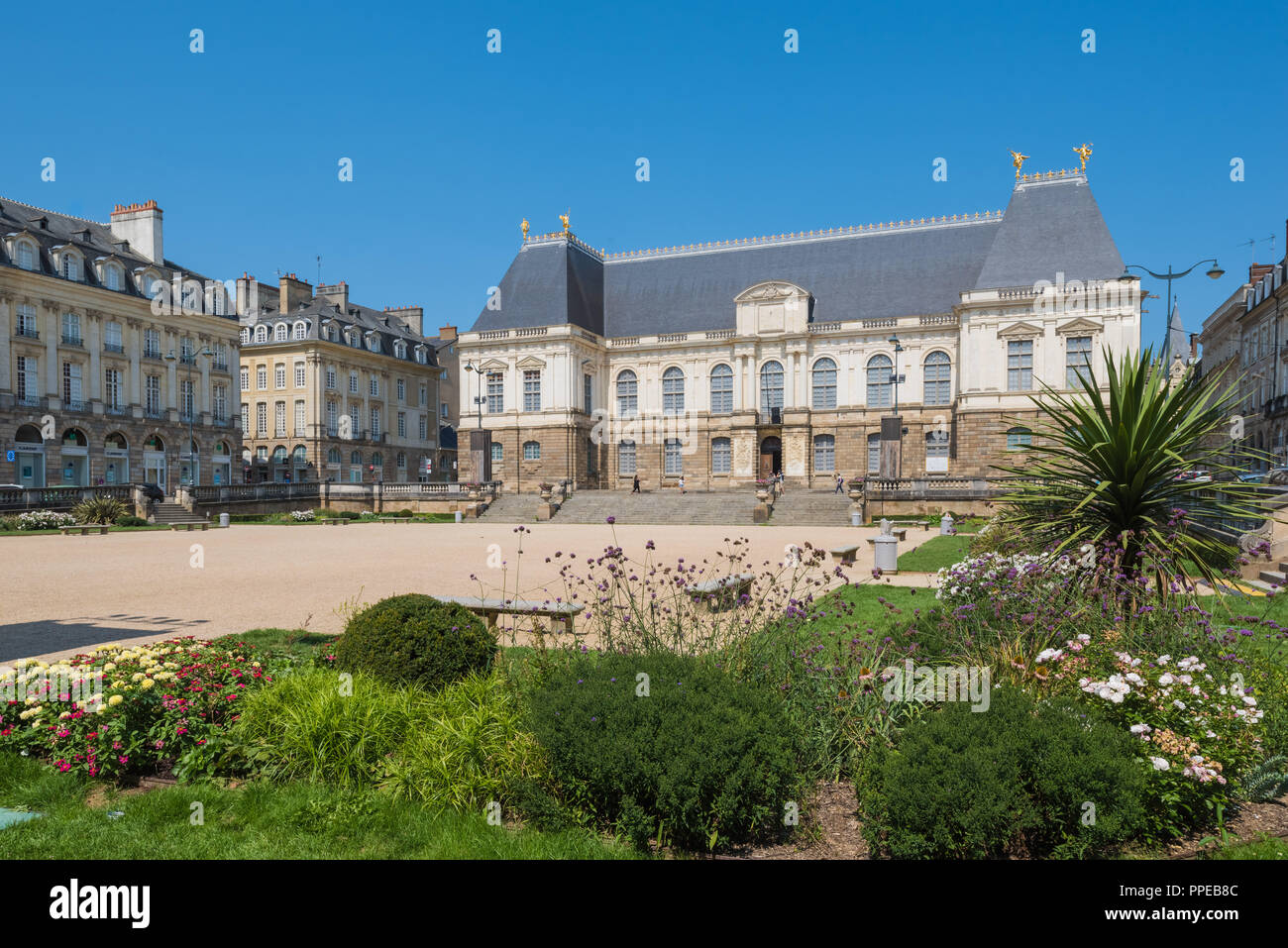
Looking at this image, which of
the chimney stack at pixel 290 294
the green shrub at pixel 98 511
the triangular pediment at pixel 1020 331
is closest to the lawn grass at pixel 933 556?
the triangular pediment at pixel 1020 331

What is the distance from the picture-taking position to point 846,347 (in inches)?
1722

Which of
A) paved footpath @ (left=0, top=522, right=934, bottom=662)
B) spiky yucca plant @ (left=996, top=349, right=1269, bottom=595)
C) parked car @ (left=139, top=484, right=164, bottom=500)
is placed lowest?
paved footpath @ (left=0, top=522, right=934, bottom=662)

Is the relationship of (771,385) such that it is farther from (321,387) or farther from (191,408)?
(191,408)

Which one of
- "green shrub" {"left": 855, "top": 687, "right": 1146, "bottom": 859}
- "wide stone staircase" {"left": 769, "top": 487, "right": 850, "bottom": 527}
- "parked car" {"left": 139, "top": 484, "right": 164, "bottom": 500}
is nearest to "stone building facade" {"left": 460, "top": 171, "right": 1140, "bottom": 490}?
"wide stone staircase" {"left": 769, "top": 487, "right": 850, "bottom": 527}

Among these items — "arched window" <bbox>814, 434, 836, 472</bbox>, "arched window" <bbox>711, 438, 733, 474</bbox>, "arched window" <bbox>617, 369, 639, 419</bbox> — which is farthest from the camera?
"arched window" <bbox>617, 369, 639, 419</bbox>

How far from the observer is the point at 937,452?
4194 centimetres

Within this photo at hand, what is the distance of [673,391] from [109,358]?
30088mm

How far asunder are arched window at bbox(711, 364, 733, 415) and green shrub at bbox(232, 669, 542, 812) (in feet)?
138

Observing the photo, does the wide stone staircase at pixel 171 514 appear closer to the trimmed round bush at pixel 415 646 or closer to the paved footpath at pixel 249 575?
the paved footpath at pixel 249 575

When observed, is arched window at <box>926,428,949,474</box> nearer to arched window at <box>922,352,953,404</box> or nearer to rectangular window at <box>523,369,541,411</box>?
arched window at <box>922,352,953,404</box>

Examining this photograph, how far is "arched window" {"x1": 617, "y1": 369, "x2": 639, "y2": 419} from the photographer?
4878 centimetres

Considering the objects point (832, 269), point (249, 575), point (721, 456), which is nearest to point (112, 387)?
point (721, 456)
